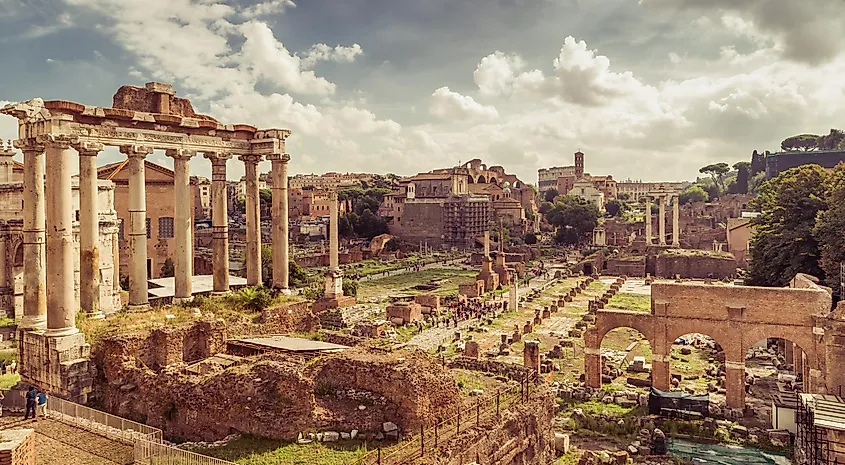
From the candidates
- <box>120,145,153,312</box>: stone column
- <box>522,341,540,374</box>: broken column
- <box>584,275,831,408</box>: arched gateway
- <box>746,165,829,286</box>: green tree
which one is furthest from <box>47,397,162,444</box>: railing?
<box>746,165,829,286</box>: green tree

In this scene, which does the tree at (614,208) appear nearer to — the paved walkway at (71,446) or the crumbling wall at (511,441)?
the crumbling wall at (511,441)

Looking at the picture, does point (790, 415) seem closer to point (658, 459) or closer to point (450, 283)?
point (658, 459)

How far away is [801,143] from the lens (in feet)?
349

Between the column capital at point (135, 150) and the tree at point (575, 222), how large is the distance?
7393 cm

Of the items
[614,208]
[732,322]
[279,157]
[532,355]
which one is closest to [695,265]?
[732,322]

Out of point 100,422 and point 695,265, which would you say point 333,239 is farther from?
point 695,265

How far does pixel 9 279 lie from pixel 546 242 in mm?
72274

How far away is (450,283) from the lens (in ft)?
171

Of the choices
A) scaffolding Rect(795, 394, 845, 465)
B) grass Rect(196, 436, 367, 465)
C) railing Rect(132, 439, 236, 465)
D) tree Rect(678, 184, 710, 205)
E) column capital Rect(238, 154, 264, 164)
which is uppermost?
tree Rect(678, 184, 710, 205)

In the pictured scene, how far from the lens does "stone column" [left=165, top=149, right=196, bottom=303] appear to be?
58.3 ft

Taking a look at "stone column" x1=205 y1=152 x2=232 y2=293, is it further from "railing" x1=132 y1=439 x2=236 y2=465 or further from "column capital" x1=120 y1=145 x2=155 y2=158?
"railing" x1=132 y1=439 x2=236 y2=465

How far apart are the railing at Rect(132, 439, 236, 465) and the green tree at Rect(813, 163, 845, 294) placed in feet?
82.0

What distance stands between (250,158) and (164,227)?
3012 cm

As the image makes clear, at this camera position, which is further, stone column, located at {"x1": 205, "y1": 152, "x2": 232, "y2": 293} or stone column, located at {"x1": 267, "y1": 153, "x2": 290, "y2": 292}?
stone column, located at {"x1": 267, "y1": 153, "x2": 290, "y2": 292}
